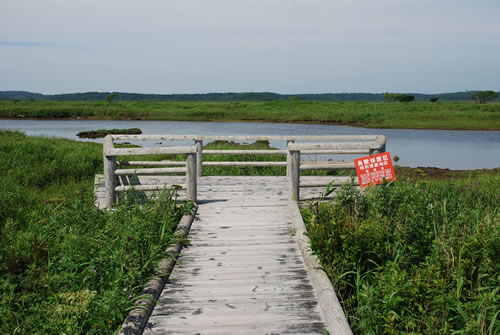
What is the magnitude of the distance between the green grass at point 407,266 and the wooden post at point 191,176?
2.88 metres

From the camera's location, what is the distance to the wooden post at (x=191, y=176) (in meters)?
8.71

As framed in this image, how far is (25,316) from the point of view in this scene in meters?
4.83

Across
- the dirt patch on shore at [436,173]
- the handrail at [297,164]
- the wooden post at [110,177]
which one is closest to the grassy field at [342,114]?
the dirt patch on shore at [436,173]

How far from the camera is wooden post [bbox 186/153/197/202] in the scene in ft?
28.6

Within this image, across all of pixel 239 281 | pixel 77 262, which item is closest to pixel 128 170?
pixel 77 262

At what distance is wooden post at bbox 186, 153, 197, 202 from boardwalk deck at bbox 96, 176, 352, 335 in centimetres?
32

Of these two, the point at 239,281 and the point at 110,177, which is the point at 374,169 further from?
the point at 110,177

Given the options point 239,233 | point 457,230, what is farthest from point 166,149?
point 457,230

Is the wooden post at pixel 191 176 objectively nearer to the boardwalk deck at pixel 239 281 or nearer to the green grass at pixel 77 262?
the boardwalk deck at pixel 239 281

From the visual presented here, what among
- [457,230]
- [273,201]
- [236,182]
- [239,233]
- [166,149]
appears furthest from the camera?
[236,182]

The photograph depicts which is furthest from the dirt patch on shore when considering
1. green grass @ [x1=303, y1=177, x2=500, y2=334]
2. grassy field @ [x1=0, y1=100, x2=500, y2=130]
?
grassy field @ [x1=0, y1=100, x2=500, y2=130]

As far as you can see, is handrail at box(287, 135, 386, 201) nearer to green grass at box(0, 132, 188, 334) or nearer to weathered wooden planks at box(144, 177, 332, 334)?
weathered wooden planks at box(144, 177, 332, 334)

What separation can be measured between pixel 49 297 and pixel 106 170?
3.98 m

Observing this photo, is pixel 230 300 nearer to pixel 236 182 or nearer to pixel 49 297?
pixel 49 297
